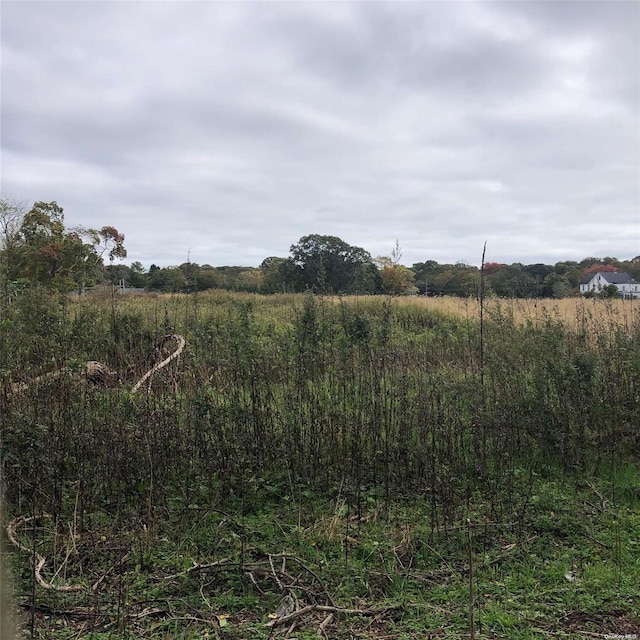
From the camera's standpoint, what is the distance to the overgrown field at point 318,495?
283cm

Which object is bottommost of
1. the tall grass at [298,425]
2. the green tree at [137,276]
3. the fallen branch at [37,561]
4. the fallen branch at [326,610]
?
the fallen branch at [326,610]

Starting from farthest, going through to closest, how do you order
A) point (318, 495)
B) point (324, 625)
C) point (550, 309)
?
point (550, 309), point (318, 495), point (324, 625)

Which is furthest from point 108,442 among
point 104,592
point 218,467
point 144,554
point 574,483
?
point 574,483

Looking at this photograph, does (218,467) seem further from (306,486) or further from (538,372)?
(538,372)

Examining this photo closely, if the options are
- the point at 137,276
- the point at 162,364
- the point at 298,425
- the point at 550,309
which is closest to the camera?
the point at 298,425

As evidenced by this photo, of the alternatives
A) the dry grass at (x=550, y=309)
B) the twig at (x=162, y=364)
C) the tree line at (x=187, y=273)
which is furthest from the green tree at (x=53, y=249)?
the dry grass at (x=550, y=309)

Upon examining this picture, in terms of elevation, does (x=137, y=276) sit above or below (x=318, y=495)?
above

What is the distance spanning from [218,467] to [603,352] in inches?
186

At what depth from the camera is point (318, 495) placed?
4246 mm

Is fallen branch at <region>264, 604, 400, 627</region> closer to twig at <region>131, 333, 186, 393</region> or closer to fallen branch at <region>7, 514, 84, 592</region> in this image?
fallen branch at <region>7, 514, 84, 592</region>

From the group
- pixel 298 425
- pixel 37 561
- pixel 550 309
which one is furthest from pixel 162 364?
pixel 550 309

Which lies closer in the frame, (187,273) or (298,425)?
(298,425)

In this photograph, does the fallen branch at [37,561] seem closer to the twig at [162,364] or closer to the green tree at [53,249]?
the twig at [162,364]

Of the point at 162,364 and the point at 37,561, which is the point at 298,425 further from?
the point at 37,561
